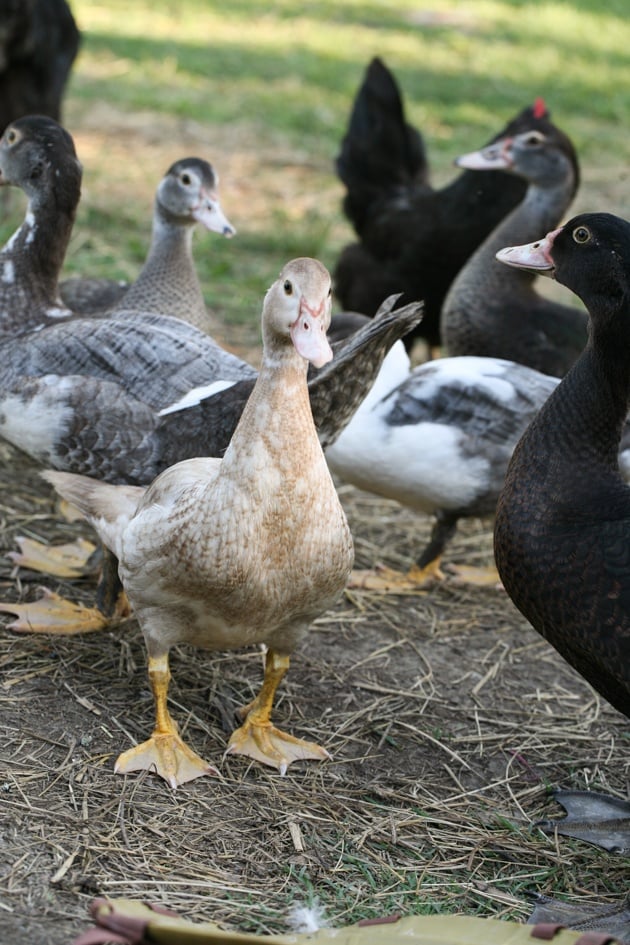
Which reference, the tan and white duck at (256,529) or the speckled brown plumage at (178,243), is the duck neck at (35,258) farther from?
the tan and white duck at (256,529)

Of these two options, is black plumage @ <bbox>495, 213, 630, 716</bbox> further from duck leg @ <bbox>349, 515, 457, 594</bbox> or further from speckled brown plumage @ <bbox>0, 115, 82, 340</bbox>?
speckled brown plumage @ <bbox>0, 115, 82, 340</bbox>

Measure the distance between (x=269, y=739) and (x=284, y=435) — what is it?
0.95 metres

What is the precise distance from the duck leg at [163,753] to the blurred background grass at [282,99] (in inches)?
139

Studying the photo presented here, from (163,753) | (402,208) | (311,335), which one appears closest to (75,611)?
(163,753)

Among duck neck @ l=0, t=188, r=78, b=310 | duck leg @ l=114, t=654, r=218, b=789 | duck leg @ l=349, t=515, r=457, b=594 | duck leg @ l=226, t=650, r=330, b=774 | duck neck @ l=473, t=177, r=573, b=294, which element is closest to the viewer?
duck leg @ l=114, t=654, r=218, b=789

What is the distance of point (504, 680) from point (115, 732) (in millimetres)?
1409

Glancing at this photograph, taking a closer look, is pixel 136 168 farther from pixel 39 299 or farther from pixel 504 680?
pixel 504 680

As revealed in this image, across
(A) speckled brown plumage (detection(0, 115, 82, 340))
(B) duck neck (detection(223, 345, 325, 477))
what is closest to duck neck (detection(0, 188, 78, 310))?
(A) speckled brown plumage (detection(0, 115, 82, 340))

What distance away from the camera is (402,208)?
672cm

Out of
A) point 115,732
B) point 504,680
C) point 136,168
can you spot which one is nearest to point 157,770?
point 115,732

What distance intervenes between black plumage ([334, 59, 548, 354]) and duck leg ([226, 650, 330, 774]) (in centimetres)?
346

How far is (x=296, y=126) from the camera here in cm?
1096

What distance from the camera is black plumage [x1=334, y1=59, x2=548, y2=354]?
253 inches

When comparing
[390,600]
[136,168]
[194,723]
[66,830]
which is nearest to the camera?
[66,830]
